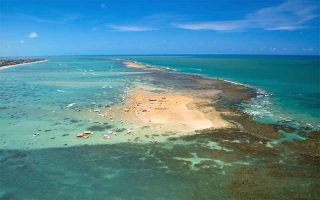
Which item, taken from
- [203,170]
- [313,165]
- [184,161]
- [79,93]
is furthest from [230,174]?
[79,93]

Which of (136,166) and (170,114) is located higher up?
(170,114)

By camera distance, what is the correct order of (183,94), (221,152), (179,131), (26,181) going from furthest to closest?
(183,94) < (179,131) < (221,152) < (26,181)

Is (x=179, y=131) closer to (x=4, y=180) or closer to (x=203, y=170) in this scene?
(x=203, y=170)

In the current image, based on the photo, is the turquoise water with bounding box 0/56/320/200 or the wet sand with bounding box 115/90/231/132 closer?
the turquoise water with bounding box 0/56/320/200

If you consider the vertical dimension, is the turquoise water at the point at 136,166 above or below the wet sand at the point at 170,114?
below

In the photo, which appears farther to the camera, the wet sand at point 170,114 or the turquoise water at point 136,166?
the wet sand at point 170,114

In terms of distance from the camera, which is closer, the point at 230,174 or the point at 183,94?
the point at 230,174

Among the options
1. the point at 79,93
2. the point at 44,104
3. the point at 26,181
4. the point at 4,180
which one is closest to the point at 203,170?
the point at 26,181

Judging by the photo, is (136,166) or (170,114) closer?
(136,166)

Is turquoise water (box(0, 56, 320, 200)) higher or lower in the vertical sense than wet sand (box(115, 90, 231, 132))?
lower

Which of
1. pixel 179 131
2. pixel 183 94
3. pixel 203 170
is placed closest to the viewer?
pixel 203 170
